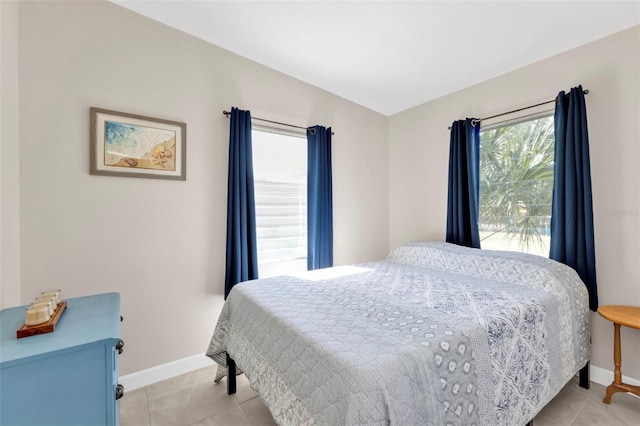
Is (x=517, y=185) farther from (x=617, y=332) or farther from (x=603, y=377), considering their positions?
(x=603, y=377)

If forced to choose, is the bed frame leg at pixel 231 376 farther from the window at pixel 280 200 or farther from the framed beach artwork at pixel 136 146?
the framed beach artwork at pixel 136 146

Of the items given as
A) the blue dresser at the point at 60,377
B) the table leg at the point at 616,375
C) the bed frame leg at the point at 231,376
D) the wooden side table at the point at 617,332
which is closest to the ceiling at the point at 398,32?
the wooden side table at the point at 617,332

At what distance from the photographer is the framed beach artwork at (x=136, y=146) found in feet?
6.51

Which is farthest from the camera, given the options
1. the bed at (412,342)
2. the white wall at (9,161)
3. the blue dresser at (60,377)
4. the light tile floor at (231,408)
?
the light tile floor at (231,408)

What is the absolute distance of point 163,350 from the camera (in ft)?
7.31

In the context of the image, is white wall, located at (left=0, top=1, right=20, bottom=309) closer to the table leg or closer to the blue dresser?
the blue dresser

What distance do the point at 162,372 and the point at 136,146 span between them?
1768mm

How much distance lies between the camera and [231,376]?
1.98 metres

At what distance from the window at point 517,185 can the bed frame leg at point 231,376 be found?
8.16ft

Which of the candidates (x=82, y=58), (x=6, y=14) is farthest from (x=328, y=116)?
(x=6, y=14)

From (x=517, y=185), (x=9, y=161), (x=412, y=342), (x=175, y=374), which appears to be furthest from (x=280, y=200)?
(x=517, y=185)

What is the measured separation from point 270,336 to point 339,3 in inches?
86.1

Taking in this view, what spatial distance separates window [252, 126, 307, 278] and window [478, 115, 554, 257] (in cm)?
184

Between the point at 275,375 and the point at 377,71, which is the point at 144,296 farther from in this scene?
the point at 377,71
